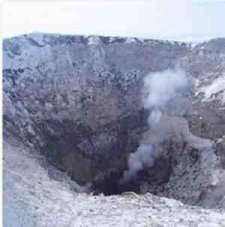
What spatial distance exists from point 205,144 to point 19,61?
3.81ft

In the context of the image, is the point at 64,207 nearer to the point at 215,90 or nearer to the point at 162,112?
the point at 162,112

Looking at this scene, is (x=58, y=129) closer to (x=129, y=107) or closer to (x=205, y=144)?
(x=129, y=107)

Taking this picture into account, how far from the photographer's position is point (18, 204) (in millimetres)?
3025

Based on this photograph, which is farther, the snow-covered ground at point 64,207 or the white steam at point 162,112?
the white steam at point 162,112

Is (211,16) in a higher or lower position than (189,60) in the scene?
higher

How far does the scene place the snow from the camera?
3.30 metres

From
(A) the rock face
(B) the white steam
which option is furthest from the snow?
(B) the white steam

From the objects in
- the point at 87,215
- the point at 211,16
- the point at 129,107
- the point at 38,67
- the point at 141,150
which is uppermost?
the point at 211,16

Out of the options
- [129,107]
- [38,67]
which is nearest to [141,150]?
[129,107]

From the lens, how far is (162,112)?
128 inches

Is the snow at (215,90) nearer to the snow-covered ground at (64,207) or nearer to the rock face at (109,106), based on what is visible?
the rock face at (109,106)

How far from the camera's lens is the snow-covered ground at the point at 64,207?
119 inches

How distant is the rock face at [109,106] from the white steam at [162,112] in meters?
0.04

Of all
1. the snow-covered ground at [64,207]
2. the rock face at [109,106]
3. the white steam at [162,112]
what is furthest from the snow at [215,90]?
the snow-covered ground at [64,207]
